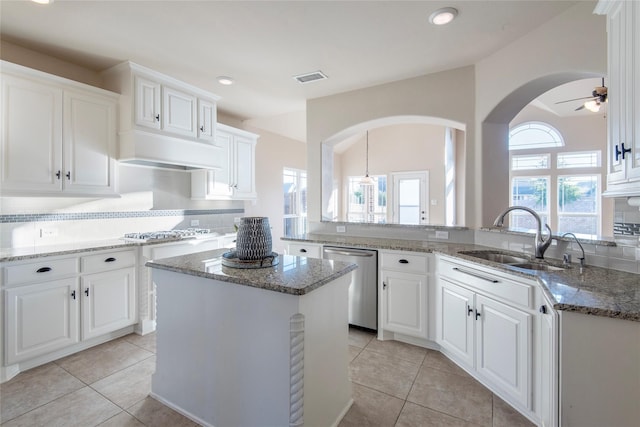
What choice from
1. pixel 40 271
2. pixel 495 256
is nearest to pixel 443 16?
pixel 495 256

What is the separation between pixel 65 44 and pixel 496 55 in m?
3.80

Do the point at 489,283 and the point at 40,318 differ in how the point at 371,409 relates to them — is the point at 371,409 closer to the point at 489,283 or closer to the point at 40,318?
the point at 489,283

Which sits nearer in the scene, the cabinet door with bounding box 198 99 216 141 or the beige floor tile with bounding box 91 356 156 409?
the beige floor tile with bounding box 91 356 156 409

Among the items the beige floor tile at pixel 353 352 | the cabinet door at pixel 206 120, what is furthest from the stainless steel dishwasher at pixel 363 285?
the cabinet door at pixel 206 120

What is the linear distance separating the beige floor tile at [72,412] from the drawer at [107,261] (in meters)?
1.00

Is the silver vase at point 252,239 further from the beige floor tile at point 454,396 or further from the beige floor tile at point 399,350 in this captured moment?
the beige floor tile at point 399,350

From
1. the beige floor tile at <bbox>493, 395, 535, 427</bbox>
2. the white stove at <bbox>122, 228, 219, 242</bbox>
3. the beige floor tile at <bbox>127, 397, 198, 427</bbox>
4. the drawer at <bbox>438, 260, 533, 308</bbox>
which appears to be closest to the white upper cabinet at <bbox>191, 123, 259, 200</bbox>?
the white stove at <bbox>122, 228, 219, 242</bbox>

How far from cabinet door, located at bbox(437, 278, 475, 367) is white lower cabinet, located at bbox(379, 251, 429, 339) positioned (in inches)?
6.6

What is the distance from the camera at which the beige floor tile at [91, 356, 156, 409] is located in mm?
2018

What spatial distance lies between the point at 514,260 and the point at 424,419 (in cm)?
138

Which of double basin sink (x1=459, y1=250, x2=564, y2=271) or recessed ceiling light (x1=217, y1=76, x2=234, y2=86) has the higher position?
recessed ceiling light (x1=217, y1=76, x2=234, y2=86)

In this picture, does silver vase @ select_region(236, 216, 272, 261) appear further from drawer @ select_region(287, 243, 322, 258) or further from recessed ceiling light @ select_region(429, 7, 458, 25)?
recessed ceiling light @ select_region(429, 7, 458, 25)

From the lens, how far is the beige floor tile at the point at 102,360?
2.33m

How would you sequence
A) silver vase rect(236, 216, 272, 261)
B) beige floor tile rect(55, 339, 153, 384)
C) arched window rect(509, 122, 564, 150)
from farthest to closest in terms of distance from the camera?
arched window rect(509, 122, 564, 150)
beige floor tile rect(55, 339, 153, 384)
silver vase rect(236, 216, 272, 261)
